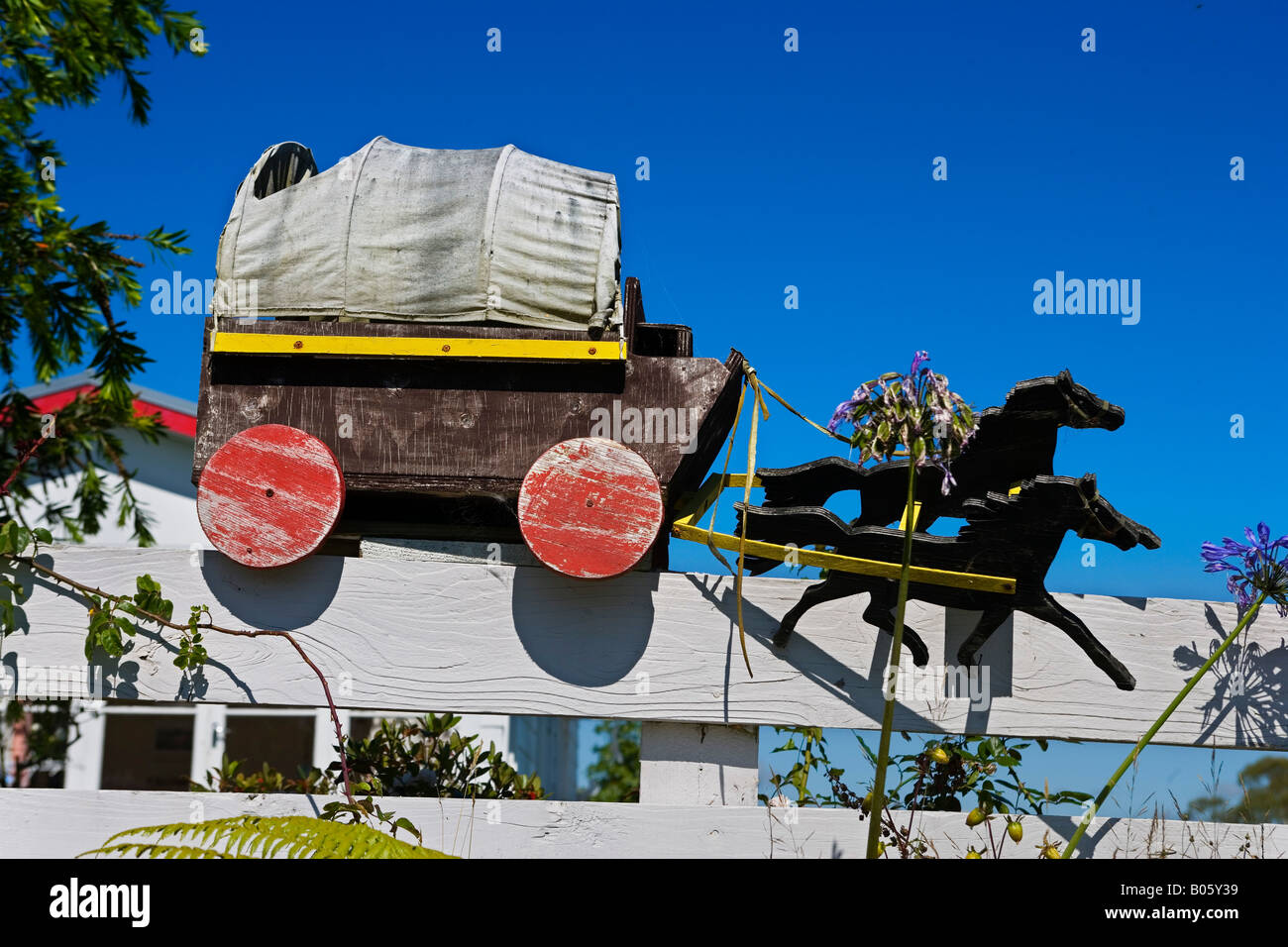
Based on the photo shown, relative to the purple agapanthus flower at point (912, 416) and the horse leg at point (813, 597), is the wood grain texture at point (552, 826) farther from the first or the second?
the purple agapanthus flower at point (912, 416)

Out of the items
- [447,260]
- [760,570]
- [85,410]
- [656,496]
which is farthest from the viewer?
[85,410]

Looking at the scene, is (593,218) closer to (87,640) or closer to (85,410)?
(87,640)

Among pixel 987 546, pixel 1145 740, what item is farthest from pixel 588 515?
pixel 1145 740

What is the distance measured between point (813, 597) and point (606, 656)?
60 cm

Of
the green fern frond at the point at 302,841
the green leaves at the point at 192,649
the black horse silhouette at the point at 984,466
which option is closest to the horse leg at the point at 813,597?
the black horse silhouette at the point at 984,466

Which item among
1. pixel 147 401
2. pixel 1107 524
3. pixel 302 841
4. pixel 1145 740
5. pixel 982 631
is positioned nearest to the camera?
pixel 302 841

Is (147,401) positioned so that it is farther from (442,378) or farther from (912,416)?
(912,416)

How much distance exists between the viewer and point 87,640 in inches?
114

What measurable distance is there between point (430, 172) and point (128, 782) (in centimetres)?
1674

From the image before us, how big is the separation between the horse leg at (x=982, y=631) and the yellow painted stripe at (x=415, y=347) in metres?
1.23

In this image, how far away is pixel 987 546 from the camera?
2.81 metres

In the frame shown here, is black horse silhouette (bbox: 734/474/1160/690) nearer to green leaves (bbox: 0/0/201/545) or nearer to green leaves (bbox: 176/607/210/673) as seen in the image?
green leaves (bbox: 176/607/210/673)

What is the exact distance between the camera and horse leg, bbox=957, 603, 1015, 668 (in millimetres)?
2857
